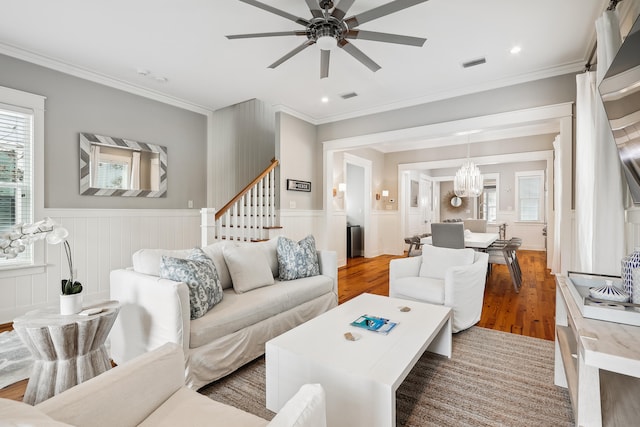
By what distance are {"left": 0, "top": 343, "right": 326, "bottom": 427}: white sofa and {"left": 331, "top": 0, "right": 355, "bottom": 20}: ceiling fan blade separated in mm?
2219

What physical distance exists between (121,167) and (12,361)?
239 cm

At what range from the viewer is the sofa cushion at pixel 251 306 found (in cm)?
196

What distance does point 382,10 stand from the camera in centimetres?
207

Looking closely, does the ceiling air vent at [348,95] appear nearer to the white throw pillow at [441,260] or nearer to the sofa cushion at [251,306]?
the white throw pillow at [441,260]

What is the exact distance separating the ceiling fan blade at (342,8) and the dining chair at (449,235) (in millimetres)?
3052

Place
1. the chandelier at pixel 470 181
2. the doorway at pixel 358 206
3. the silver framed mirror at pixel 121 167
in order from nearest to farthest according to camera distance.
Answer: the silver framed mirror at pixel 121 167, the chandelier at pixel 470 181, the doorway at pixel 358 206

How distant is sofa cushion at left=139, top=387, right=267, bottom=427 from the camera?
3.30 ft

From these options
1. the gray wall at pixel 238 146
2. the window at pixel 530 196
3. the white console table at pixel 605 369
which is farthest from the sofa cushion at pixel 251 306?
the window at pixel 530 196

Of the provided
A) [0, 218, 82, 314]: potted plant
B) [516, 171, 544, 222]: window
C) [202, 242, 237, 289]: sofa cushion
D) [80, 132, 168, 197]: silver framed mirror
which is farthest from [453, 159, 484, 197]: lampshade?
[0, 218, 82, 314]: potted plant

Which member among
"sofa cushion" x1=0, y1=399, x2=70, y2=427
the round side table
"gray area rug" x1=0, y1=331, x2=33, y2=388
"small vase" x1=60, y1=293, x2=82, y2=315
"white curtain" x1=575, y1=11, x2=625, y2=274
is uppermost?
"white curtain" x1=575, y1=11, x2=625, y2=274

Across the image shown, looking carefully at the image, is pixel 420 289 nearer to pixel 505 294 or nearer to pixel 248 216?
pixel 505 294

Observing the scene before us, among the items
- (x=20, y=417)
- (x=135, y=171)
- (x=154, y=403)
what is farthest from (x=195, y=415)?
(x=135, y=171)

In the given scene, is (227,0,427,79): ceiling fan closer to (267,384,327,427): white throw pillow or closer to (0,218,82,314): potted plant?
(0,218,82,314): potted plant

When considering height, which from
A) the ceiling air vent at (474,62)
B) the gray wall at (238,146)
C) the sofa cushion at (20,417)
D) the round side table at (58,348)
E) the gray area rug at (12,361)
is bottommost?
the gray area rug at (12,361)
